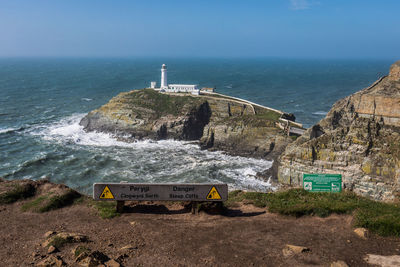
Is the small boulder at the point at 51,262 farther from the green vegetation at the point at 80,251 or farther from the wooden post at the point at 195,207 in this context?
the wooden post at the point at 195,207

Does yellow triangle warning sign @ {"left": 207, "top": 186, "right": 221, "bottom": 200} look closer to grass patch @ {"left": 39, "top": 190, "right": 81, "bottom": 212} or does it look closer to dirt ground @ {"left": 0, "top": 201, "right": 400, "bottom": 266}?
dirt ground @ {"left": 0, "top": 201, "right": 400, "bottom": 266}

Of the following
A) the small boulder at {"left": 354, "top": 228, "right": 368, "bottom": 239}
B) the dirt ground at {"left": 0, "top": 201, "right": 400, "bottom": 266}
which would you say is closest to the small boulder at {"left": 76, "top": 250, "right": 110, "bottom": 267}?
the dirt ground at {"left": 0, "top": 201, "right": 400, "bottom": 266}

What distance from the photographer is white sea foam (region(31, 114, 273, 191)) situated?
133 ft

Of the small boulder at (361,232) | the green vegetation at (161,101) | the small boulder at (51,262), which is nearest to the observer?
the small boulder at (51,262)

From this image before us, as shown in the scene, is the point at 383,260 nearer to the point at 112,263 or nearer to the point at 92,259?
the point at 112,263

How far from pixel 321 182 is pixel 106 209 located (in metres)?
10.3

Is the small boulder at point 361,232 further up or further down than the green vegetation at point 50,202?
further up

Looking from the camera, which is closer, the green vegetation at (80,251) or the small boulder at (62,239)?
the green vegetation at (80,251)

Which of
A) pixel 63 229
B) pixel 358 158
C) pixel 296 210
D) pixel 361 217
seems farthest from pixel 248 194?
pixel 358 158

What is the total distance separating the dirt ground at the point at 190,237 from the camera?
966 cm

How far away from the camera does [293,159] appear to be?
34.7 meters

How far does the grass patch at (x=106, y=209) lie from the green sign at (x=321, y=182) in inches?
360

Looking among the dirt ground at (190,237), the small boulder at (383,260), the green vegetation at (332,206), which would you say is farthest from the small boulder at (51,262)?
the small boulder at (383,260)

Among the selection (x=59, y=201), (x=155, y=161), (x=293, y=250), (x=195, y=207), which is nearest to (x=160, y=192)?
(x=195, y=207)
